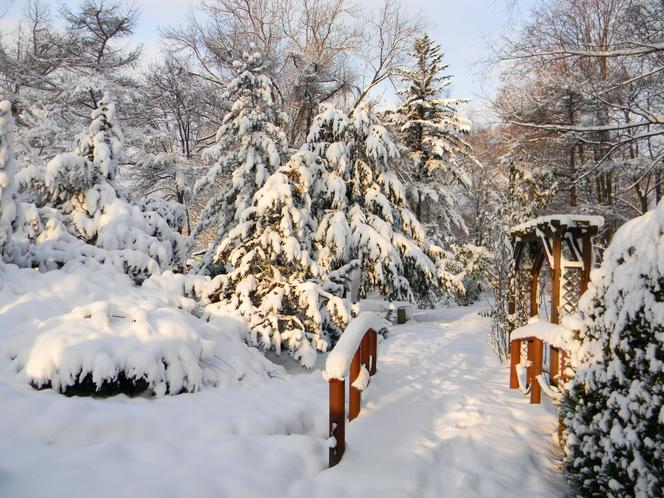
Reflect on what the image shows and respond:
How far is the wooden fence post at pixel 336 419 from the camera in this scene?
3117mm

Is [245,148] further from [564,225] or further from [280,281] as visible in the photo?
[564,225]

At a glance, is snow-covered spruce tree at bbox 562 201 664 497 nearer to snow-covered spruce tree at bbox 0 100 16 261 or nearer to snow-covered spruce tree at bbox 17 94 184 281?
snow-covered spruce tree at bbox 17 94 184 281

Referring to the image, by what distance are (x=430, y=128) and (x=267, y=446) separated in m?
17.4

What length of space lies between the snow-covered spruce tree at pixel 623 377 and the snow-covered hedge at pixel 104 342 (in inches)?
143

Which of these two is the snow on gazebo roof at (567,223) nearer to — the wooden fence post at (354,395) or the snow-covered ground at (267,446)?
the snow-covered ground at (267,446)

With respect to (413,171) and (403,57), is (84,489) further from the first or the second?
(403,57)

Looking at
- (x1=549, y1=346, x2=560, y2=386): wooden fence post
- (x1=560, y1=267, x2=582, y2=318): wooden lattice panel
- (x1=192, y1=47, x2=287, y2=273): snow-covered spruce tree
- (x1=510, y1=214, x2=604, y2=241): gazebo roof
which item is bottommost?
(x1=549, y1=346, x2=560, y2=386): wooden fence post

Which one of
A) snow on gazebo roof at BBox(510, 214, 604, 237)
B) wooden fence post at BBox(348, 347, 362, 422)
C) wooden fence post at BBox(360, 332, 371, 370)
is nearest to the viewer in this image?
wooden fence post at BBox(348, 347, 362, 422)

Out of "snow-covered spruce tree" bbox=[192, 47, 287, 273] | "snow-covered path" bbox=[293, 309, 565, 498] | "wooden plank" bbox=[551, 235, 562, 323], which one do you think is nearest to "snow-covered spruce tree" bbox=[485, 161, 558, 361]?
"wooden plank" bbox=[551, 235, 562, 323]

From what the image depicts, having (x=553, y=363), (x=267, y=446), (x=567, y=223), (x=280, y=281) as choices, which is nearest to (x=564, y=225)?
(x=567, y=223)

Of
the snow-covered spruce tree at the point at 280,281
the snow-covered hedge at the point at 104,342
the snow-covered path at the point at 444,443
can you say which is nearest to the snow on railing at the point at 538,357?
the snow-covered path at the point at 444,443

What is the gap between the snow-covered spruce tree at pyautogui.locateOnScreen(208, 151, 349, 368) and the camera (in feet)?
22.7

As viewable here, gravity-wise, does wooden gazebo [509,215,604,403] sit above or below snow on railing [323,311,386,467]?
above

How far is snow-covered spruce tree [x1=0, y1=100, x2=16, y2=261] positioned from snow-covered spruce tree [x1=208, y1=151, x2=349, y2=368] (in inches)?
116
